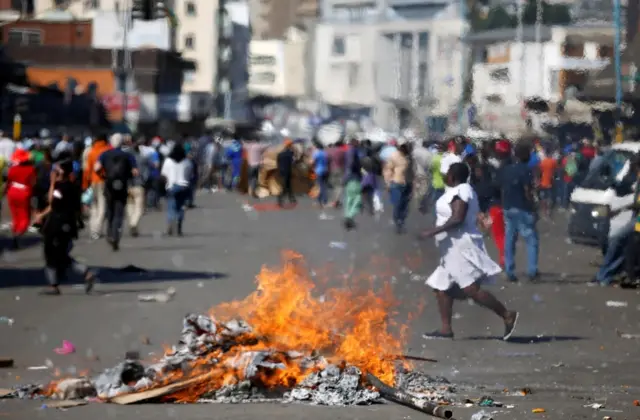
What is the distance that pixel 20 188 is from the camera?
24109mm

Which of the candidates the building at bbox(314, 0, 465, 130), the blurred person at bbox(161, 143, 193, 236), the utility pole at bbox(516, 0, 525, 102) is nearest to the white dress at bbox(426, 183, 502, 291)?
the blurred person at bbox(161, 143, 193, 236)

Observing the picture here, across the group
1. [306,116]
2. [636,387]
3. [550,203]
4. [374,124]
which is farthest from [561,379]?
[374,124]

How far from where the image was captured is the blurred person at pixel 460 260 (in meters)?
14.1

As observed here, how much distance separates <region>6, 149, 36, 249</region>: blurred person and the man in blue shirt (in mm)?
7306

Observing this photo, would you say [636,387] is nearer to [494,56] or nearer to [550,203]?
[550,203]

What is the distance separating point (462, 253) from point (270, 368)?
15.0 feet

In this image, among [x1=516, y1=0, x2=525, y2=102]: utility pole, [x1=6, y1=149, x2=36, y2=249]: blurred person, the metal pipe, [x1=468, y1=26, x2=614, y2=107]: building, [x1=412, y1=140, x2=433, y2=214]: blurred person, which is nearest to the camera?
the metal pipe

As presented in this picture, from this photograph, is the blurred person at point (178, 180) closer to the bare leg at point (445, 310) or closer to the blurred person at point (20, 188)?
the blurred person at point (20, 188)

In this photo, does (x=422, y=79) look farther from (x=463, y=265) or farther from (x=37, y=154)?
(x=463, y=265)

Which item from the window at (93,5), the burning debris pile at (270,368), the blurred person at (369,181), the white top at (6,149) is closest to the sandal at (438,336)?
the burning debris pile at (270,368)

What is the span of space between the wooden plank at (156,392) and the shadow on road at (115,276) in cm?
945

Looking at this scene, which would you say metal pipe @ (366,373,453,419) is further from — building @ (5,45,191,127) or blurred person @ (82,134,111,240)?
building @ (5,45,191,127)

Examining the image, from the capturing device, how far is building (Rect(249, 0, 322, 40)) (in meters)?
187

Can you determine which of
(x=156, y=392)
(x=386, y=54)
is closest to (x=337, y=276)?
(x=156, y=392)
